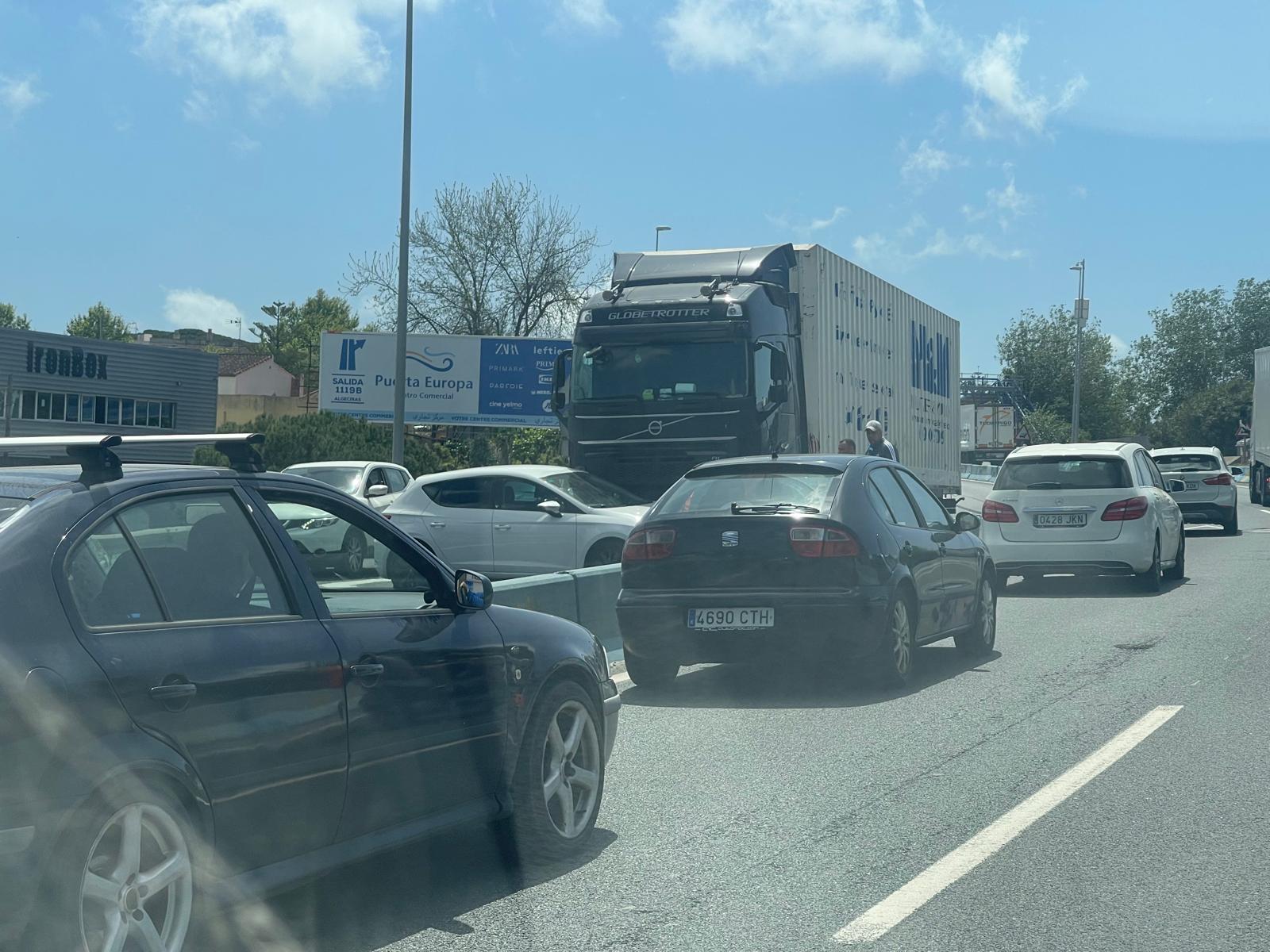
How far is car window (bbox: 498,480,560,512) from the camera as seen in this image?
622 inches

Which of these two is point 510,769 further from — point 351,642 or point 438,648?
point 351,642

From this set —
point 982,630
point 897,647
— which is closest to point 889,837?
point 897,647

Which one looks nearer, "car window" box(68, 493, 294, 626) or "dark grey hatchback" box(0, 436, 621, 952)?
"dark grey hatchback" box(0, 436, 621, 952)

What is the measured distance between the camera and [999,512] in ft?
54.6

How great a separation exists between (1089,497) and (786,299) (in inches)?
175

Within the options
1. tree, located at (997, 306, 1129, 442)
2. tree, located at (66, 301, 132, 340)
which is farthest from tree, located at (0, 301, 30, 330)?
tree, located at (997, 306, 1129, 442)

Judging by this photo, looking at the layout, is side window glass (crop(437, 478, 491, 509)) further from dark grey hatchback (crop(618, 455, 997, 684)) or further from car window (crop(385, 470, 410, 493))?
dark grey hatchback (crop(618, 455, 997, 684))

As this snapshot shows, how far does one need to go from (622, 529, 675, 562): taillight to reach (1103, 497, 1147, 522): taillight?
7986 mm

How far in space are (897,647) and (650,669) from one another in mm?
1583

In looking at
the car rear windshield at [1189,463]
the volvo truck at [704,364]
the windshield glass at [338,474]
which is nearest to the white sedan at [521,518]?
the volvo truck at [704,364]

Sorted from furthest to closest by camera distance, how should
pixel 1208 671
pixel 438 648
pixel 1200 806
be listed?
pixel 1208 671 → pixel 1200 806 → pixel 438 648

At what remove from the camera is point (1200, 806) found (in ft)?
20.6

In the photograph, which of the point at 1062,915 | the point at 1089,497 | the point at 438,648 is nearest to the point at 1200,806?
the point at 1062,915

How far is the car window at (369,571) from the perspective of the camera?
5.02 metres
